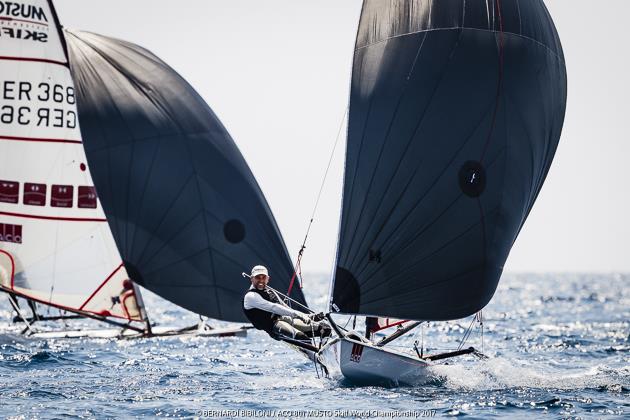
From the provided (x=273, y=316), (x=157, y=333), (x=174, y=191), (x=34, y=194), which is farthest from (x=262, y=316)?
(x=34, y=194)

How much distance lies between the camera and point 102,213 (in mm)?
16766

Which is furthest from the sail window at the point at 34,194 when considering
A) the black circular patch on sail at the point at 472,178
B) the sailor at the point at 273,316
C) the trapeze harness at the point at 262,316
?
the black circular patch on sail at the point at 472,178

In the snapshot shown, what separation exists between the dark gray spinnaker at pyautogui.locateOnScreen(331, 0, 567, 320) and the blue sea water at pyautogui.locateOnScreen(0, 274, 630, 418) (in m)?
1.26

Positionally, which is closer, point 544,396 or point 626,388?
point 544,396

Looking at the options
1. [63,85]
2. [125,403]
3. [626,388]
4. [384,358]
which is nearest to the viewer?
[125,403]

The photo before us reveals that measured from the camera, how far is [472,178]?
38.7 ft

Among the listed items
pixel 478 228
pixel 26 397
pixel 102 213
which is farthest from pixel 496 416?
pixel 102 213

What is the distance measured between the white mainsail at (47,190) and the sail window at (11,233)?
18 millimetres

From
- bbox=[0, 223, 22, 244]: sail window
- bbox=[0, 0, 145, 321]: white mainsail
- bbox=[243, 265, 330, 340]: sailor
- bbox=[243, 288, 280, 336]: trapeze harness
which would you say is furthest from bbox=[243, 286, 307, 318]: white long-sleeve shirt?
bbox=[0, 223, 22, 244]: sail window

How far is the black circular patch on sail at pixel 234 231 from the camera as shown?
1473cm

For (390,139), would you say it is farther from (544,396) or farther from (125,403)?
(125,403)

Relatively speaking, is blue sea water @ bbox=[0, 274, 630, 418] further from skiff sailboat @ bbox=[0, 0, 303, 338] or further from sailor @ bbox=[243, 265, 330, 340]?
skiff sailboat @ bbox=[0, 0, 303, 338]

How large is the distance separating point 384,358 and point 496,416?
1.75 m

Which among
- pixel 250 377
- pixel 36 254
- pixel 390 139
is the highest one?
pixel 390 139
